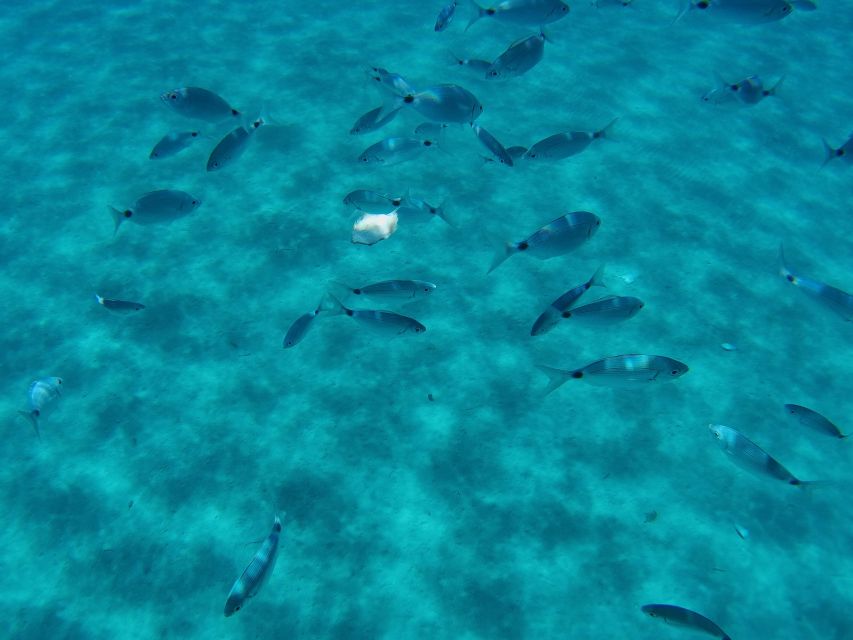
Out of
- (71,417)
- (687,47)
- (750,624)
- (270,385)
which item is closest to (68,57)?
(71,417)

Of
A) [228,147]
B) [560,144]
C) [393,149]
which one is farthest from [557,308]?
[228,147]

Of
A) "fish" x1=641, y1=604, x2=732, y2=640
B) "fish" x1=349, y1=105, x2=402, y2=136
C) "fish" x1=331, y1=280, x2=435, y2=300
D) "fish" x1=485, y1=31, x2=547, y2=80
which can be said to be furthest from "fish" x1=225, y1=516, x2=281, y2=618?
"fish" x1=485, y1=31, x2=547, y2=80

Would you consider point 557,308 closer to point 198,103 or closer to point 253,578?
point 253,578

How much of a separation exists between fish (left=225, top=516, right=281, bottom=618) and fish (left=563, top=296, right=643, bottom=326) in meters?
3.00

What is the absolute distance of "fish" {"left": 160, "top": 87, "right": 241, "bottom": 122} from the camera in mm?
5496

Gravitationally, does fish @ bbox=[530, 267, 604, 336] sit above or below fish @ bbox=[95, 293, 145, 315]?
above

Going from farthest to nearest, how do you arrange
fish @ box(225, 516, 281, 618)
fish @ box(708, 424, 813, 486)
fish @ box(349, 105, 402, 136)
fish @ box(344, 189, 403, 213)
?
fish @ box(349, 105, 402, 136), fish @ box(344, 189, 403, 213), fish @ box(708, 424, 813, 486), fish @ box(225, 516, 281, 618)

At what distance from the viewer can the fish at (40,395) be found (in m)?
4.88

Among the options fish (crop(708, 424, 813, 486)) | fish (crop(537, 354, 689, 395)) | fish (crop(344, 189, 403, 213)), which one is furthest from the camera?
fish (crop(344, 189, 403, 213))

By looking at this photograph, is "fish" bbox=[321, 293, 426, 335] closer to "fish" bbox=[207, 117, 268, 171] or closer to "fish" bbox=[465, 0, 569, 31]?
"fish" bbox=[207, 117, 268, 171]

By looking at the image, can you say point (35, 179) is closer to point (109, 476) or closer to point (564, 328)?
point (109, 476)

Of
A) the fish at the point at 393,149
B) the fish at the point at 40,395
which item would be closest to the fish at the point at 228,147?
the fish at the point at 393,149

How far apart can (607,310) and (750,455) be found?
5.17 feet

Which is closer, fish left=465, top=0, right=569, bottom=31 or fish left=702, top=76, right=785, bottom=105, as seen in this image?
fish left=465, top=0, right=569, bottom=31
